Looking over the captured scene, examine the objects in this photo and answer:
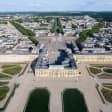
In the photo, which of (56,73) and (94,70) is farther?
(94,70)

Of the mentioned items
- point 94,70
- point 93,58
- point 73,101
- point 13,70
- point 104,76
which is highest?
point 73,101

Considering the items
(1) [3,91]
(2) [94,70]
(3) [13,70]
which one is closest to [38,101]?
(1) [3,91]

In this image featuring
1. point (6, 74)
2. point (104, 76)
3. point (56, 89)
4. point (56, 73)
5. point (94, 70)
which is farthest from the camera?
point (94, 70)

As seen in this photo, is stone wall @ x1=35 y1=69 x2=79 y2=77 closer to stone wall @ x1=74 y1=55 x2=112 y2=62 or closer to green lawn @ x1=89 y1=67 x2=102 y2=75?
green lawn @ x1=89 y1=67 x2=102 y2=75

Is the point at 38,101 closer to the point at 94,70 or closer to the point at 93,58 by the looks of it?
the point at 94,70

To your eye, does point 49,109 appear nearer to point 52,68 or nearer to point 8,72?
point 52,68

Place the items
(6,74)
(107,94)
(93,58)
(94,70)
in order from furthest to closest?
(93,58), (94,70), (6,74), (107,94)

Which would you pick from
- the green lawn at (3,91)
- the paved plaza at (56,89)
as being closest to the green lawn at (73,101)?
the paved plaza at (56,89)

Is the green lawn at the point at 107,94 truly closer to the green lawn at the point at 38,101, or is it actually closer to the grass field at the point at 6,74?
the green lawn at the point at 38,101
